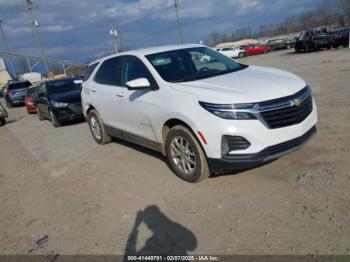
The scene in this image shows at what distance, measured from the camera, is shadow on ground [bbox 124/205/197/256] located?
11.0ft

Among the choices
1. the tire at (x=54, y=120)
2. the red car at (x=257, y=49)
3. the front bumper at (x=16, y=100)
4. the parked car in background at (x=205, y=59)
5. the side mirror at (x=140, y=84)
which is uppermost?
the parked car in background at (x=205, y=59)

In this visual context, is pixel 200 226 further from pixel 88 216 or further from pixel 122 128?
pixel 122 128

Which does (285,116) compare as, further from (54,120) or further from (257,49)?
(257,49)

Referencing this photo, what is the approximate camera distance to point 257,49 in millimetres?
45844

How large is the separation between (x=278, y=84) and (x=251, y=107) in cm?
63

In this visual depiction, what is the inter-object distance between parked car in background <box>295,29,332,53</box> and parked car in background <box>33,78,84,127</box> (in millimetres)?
21790

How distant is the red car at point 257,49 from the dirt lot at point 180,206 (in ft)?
135

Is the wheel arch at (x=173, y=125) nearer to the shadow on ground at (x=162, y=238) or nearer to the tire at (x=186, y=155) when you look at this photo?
the tire at (x=186, y=155)

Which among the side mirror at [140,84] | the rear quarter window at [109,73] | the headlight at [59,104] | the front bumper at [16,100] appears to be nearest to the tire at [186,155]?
the side mirror at [140,84]

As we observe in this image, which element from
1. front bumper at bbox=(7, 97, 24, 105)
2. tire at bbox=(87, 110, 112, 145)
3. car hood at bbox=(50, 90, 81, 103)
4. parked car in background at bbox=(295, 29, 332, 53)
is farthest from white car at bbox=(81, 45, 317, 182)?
parked car in background at bbox=(295, 29, 332, 53)

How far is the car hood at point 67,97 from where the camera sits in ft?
37.2

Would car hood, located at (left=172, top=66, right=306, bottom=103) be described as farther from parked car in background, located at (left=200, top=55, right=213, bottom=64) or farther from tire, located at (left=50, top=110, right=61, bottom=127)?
tire, located at (left=50, top=110, right=61, bottom=127)

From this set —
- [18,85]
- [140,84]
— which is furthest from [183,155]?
[18,85]

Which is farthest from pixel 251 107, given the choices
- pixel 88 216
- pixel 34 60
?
pixel 34 60
